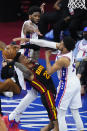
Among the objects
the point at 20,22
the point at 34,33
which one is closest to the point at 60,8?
the point at 20,22

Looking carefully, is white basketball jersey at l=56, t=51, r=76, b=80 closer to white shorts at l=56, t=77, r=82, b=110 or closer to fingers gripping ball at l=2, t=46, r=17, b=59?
white shorts at l=56, t=77, r=82, b=110

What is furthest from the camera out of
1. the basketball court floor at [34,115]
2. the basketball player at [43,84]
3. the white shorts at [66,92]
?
the basketball court floor at [34,115]

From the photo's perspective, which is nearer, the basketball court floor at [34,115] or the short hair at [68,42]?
the short hair at [68,42]

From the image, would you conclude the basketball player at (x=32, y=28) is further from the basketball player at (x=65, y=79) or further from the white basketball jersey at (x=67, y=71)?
the white basketball jersey at (x=67, y=71)

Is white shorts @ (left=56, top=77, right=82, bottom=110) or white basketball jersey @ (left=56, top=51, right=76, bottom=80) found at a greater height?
white basketball jersey @ (left=56, top=51, right=76, bottom=80)

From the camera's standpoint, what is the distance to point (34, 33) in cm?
755

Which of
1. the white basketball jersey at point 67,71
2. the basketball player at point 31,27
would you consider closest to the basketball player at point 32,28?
the basketball player at point 31,27

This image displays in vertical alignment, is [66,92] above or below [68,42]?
below

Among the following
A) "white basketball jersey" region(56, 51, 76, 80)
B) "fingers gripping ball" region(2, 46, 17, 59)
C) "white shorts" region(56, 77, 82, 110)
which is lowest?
"white shorts" region(56, 77, 82, 110)

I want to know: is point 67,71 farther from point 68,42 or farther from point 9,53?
point 9,53

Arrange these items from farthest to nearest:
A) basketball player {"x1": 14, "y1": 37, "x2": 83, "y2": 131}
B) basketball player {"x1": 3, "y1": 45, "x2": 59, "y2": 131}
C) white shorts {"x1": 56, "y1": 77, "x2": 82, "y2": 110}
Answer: basketball player {"x1": 3, "y1": 45, "x2": 59, "y2": 131} < white shorts {"x1": 56, "y1": 77, "x2": 82, "y2": 110} < basketball player {"x1": 14, "y1": 37, "x2": 83, "y2": 131}

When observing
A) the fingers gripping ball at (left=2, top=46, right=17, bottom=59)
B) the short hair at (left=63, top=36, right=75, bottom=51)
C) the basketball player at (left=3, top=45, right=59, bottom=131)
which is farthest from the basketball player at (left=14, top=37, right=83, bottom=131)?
the fingers gripping ball at (left=2, top=46, right=17, bottom=59)

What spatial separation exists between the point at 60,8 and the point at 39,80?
254 inches

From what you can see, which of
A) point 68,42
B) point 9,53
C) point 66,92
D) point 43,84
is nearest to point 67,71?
point 66,92
